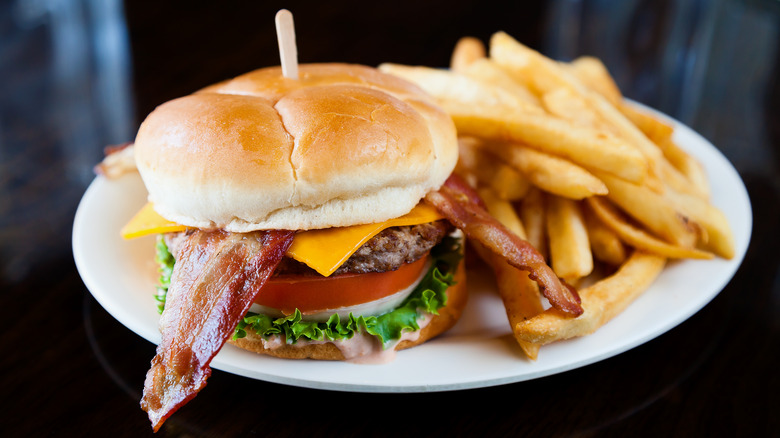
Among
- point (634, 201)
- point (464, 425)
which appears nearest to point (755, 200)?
point (634, 201)

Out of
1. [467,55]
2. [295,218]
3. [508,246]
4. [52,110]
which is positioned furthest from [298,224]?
[52,110]

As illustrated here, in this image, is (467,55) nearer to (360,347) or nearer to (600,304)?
(600,304)

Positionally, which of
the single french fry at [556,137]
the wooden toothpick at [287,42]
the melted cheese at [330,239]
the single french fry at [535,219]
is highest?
the wooden toothpick at [287,42]

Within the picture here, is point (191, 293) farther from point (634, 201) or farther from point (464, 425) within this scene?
point (634, 201)

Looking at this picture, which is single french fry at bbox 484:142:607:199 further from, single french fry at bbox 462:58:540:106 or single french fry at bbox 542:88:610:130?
single french fry at bbox 462:58:540:106

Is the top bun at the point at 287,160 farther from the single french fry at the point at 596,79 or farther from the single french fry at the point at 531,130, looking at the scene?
the single french fry at the point at 596,79

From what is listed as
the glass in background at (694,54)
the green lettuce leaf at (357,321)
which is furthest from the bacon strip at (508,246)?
the glass in background at (694,54)
